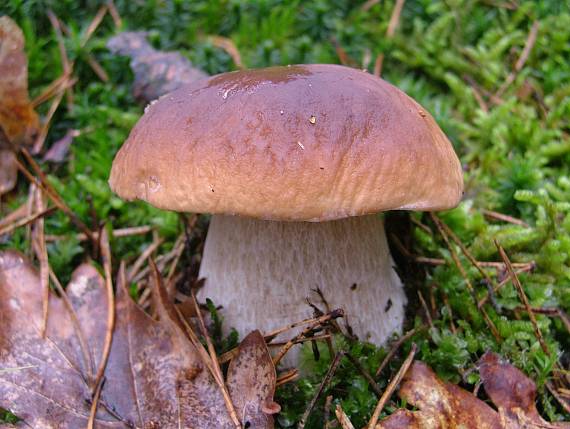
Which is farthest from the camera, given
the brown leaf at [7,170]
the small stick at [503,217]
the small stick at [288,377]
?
the brown leaf at [7,170]

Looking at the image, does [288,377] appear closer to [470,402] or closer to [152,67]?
[470,402]

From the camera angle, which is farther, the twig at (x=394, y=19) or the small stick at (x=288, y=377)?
the twig at (x=394, y=19)

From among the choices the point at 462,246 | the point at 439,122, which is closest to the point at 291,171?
the point at 462,246

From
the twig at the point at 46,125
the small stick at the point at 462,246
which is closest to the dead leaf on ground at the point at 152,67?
the twig at the point at 46,125

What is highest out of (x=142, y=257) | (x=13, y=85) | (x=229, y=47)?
(x=229, y=47)

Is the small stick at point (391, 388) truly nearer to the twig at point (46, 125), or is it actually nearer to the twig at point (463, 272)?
the twig at point (463, 272)
